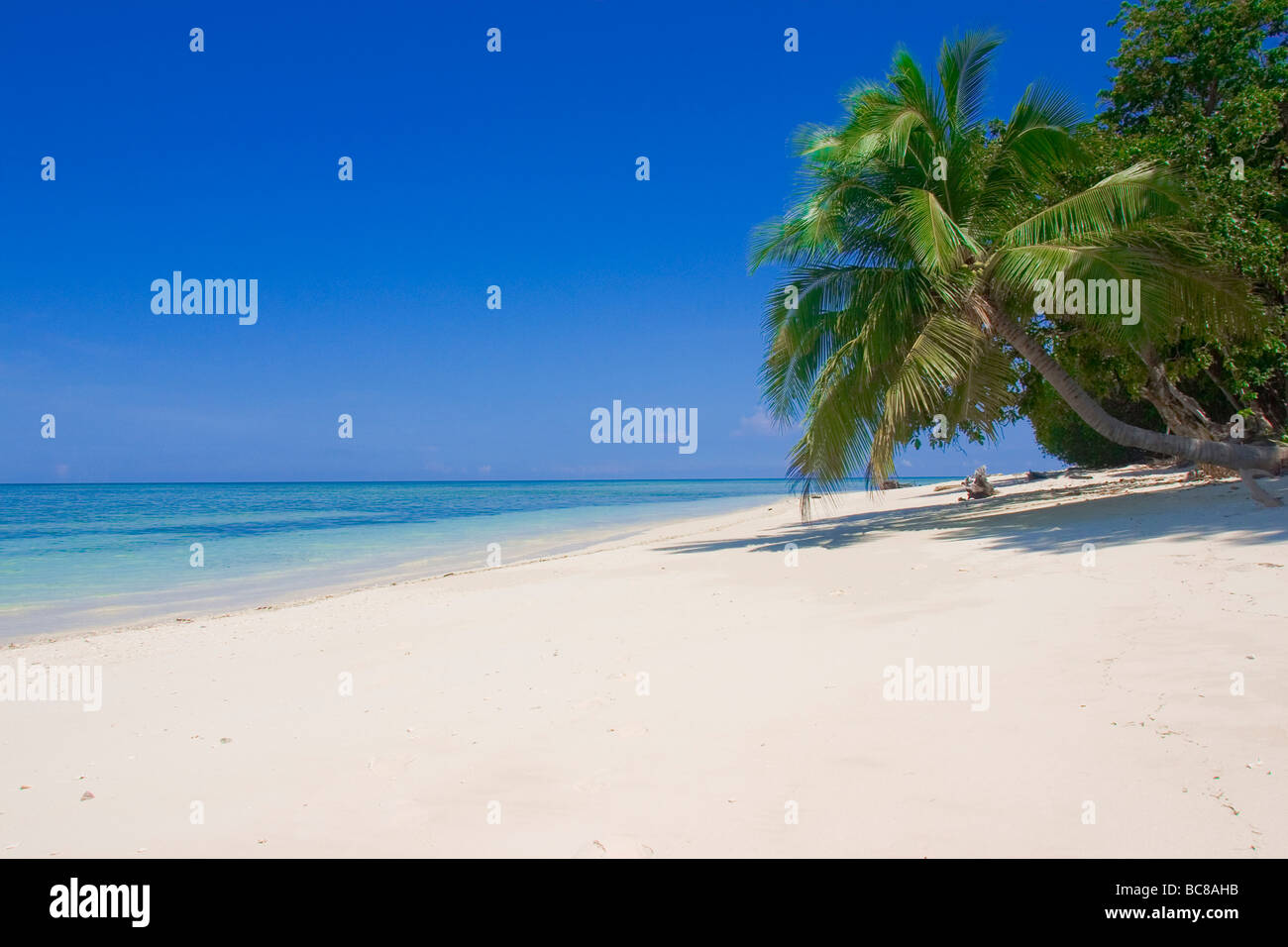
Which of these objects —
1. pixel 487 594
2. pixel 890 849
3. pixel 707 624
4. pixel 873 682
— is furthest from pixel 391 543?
pixel 890 849

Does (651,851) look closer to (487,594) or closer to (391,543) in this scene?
(487,594)

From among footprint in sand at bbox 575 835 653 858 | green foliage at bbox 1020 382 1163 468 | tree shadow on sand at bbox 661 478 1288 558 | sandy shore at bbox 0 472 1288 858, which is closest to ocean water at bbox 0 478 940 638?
sandy shore at bbox 0 472 1288 858

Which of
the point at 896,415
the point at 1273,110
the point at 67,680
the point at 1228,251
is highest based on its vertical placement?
the point at 1273,110

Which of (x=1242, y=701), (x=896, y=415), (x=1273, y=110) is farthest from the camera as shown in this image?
(x=1273, y=110)

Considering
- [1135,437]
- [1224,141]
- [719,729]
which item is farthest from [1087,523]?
[719,729]

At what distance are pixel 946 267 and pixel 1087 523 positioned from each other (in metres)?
4.06

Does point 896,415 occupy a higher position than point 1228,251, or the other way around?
point 1228,251

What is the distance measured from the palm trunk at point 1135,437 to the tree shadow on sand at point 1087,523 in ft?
1.53

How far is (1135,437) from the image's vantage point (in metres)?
11.1

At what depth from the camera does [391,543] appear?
22766 millimetres

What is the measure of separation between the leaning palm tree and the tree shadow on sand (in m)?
0.85

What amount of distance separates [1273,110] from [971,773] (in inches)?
531

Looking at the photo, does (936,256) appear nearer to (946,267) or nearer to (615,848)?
(946,267)

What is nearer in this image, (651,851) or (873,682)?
(651,851)
